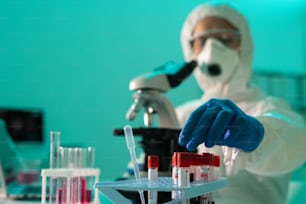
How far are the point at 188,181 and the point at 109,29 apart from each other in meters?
0.92

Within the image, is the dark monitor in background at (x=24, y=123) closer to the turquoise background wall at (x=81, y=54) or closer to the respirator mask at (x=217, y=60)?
the turquoise background wall at (x=81, y=54)

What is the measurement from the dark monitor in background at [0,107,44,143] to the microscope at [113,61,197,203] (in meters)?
0.59

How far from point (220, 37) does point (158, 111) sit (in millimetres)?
375

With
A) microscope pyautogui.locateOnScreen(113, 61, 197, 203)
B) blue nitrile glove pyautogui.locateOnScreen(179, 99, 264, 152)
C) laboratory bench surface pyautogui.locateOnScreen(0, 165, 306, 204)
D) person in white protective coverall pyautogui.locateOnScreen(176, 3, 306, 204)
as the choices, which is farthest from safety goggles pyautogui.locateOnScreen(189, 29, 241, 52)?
blue nitrile glove pyautogui.locateOnScreen(179, 99, 264, 152)

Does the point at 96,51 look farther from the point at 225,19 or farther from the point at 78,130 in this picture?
the point at 225,19

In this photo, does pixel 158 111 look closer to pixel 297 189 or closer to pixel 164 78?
pixel 164 78

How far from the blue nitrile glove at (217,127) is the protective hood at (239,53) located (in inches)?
19.9

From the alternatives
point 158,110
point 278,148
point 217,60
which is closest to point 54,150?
point 158,110

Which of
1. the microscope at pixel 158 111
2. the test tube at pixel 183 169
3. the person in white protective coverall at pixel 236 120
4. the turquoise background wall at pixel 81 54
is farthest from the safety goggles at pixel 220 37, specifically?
the test tube at pixel 183 169

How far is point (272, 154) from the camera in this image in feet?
2.25

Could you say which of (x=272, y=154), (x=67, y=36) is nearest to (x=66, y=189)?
(x=272, y=154)

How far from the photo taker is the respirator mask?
105 centimetres

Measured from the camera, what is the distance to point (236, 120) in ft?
1.88

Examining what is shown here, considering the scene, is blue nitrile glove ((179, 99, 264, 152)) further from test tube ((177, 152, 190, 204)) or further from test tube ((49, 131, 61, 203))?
test tube ((49, 131, 61, 203))
